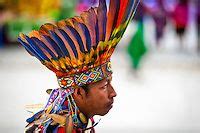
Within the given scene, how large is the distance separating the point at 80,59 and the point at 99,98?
0.73ft

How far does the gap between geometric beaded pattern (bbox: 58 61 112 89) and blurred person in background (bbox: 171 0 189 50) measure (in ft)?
57.5

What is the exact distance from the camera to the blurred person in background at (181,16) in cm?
2205

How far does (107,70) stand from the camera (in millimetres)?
4621

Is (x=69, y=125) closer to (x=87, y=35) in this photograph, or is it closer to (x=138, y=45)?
(x=87, y=35)

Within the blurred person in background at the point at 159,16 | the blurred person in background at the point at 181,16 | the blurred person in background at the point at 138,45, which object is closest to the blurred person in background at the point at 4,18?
the blurred person in background at the point at 159,16

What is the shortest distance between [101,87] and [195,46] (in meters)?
19.4

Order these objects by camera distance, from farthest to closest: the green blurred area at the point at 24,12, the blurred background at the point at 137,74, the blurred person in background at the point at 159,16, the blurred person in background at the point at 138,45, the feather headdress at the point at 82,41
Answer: the green blurred area at the point at 24,12, the blurred person in background at the point at 159,16, the blurred person in background at the point at 138,45, the blurred background at the point at 137,74, the feather headdress at the point at 82,41

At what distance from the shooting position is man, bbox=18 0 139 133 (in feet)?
14.7

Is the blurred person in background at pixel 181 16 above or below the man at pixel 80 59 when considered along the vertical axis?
above

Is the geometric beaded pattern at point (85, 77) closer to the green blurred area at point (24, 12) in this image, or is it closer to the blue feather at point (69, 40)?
the blue feather at point (69, 40)

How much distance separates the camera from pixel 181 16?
2220 centimetres

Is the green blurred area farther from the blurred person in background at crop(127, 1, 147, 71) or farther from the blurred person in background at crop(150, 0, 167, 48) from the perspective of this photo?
the blurred person in background at crop(127, 1, 147, 71)

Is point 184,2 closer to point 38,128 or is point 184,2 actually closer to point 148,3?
point 148,3

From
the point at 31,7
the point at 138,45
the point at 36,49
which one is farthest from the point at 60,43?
the point at 31,7
